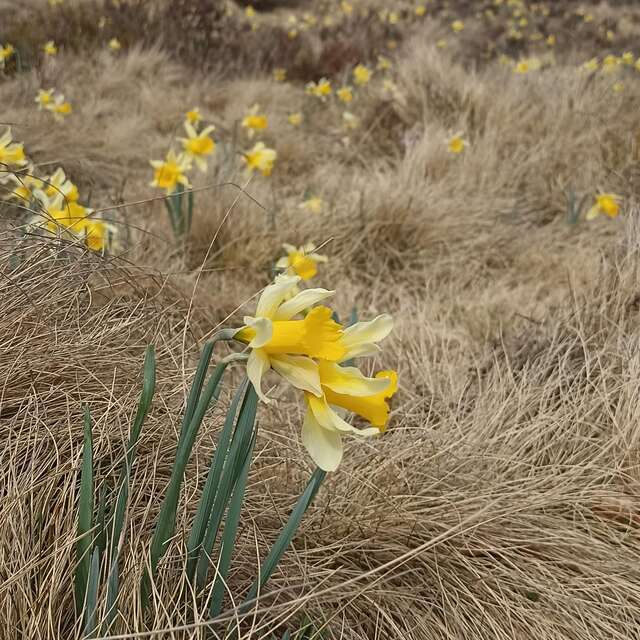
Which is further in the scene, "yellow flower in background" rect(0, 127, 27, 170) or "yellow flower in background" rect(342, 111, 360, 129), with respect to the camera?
"yellow flower in background" rect(342, 111, 360, 129)

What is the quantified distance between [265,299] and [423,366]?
1.49 meters

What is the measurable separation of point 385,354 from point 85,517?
61.4 inches

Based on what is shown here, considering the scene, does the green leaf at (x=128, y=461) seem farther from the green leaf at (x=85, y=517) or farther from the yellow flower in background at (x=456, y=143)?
the yellow flower in background at (x=456, y=143)

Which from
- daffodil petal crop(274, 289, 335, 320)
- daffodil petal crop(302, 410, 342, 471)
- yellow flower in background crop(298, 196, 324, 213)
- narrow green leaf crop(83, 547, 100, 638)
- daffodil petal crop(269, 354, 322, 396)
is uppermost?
daffodil petal crop(274, 289, 335, 320)

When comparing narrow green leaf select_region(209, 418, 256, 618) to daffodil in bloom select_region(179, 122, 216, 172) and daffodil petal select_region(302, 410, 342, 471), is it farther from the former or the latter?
daffodil in bloom select_region(179, 122, 216, 172)

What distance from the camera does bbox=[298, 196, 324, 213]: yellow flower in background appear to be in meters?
3.24

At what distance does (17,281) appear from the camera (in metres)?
1.43

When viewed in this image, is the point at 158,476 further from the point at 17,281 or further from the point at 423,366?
the point at 423,366

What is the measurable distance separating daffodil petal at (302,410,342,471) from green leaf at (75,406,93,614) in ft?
0.96

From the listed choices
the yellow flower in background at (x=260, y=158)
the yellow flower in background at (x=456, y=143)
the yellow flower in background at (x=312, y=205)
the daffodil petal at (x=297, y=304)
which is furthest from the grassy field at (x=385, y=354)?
the daffodil petal at (x=297, y=304)

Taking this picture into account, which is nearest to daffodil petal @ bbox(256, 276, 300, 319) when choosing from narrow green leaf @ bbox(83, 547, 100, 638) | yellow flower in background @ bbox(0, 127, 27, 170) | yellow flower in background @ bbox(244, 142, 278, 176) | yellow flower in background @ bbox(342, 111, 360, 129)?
narrow green leaf @ bbox(83, 547, 100, 638)

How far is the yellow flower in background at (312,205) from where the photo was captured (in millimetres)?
3244

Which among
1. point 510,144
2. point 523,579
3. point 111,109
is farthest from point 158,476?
point 111,109

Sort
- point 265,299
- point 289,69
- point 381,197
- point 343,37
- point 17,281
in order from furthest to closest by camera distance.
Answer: point 343,37 → point 289,69 → point 381,197 → point 17,281 → point 265,299
